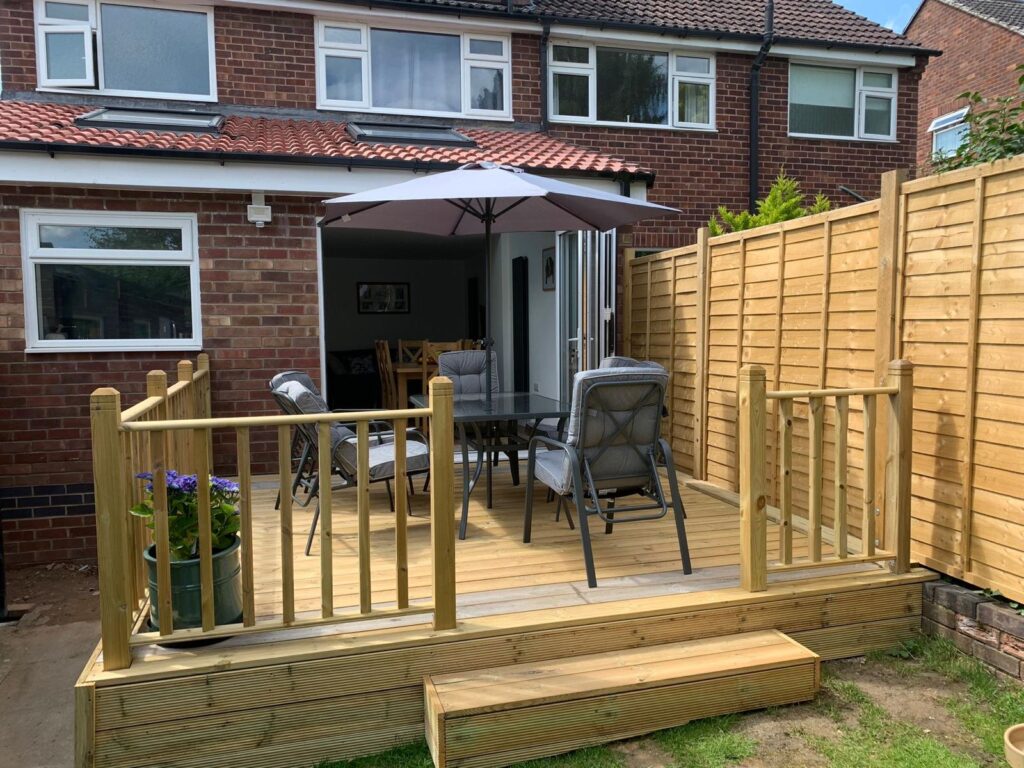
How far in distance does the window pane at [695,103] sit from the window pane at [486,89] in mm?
2114

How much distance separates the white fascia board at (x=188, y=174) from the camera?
→ 5027 mm

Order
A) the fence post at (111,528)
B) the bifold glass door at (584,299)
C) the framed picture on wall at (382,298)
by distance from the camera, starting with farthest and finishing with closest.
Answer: the framed picture on wall at (382,298) → the bifold glass door at (584,299) → the fence post at (111,528)

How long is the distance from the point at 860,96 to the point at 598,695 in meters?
8.76

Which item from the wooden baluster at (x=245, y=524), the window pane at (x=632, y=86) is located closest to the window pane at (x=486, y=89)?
the window pane at (x=632, y=86)

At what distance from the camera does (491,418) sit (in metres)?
3.88

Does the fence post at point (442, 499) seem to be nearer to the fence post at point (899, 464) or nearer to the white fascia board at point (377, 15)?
the fence post at point (899, 464)

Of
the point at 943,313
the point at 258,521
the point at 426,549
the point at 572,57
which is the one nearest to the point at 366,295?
the point at 572,57

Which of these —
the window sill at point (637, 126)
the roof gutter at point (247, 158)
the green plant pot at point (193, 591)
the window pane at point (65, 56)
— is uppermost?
the window pane at point (65, 56)

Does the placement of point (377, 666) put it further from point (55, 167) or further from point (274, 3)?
point (274, 3)

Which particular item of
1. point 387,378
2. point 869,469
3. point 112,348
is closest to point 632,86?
point 387,378

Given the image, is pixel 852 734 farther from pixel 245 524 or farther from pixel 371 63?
pixel 371 63

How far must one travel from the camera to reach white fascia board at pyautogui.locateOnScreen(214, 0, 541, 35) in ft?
23.6

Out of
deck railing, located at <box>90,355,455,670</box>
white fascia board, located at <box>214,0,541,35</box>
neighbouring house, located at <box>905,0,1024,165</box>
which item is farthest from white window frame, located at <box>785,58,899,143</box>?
deck railing, located at <box>90,355,455,670</box>

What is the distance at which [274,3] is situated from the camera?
7199mm
